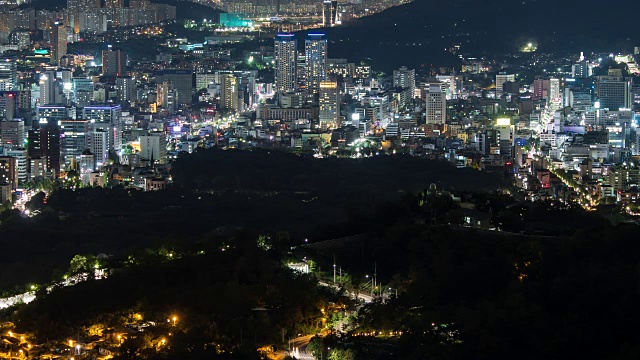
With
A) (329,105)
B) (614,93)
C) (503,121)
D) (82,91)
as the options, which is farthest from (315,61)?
(503,121)

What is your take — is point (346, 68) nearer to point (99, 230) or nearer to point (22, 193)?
point (22, 193)

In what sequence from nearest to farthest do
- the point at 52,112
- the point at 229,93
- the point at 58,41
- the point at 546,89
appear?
the point at 52,112 < the point at 546,89 < the point at 229,93 < the point at 58,41

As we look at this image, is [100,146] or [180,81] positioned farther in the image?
[180,81]

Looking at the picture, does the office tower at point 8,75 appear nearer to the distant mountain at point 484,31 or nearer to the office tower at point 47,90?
the office tower at point 47,90

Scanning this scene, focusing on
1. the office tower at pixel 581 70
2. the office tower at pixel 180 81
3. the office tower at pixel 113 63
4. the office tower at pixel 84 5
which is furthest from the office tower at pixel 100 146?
the office tower at pixel 84 5

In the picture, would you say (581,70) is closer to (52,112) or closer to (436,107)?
(436,107)

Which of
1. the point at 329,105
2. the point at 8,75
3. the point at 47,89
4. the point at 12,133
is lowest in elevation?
the point at 12,133

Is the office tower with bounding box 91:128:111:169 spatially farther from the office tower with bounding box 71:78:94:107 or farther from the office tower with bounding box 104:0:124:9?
the office tower with bounding box 104:0:124:9
